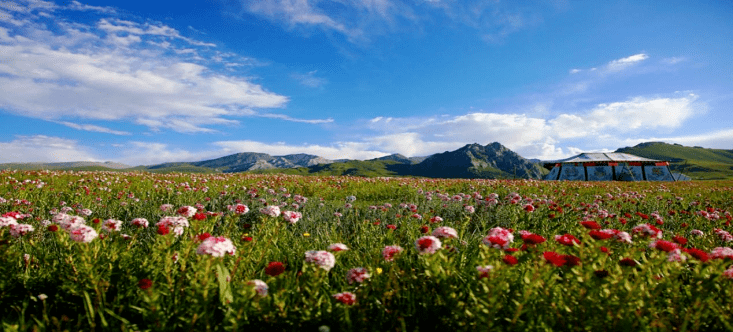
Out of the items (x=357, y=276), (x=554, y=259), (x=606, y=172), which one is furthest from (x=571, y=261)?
(x=606, y=172)

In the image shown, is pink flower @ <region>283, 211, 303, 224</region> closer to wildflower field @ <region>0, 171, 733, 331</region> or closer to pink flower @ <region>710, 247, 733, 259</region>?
wildflower field @ <region>0, 171, 733, 331</region>

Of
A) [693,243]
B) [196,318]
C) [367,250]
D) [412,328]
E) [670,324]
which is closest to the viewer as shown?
[196,318]

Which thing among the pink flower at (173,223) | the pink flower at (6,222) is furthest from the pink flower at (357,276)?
the pink flower at (6,222)

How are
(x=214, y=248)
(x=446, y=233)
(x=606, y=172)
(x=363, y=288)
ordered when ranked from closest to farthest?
1. (x=214, y=248)
2. (x=363, y=288)
3. (x=446, y=233)
4. (x=606, y=172)

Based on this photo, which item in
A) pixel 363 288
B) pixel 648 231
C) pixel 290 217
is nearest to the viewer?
pixel 363 288

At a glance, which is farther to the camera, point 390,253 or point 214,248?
point 390,253

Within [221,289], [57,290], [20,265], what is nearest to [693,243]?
[221,289]

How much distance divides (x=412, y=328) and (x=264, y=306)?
3.96 ft

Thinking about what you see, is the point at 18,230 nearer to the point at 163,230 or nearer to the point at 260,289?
the point at 163,230

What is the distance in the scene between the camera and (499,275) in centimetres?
239

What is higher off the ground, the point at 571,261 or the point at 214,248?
the point at 214,248

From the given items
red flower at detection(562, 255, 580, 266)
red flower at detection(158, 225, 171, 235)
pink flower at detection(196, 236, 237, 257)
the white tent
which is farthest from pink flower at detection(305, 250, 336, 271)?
the white tent

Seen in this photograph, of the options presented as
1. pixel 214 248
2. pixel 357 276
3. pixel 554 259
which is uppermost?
pixel 214 248

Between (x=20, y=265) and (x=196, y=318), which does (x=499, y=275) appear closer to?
(x=196, y=318)
